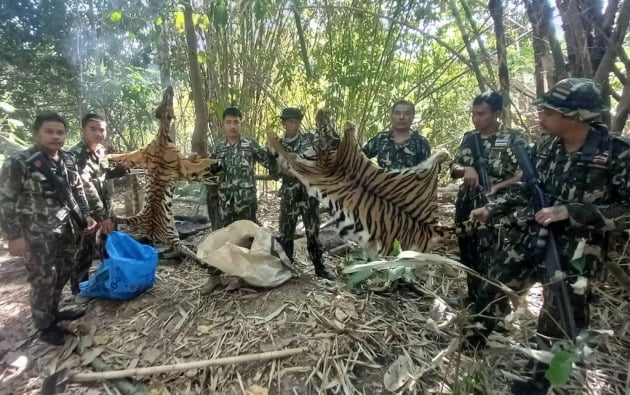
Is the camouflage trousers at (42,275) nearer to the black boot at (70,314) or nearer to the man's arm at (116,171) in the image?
the black boot at (70,314)

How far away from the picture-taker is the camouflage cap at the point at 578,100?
5.94 feet

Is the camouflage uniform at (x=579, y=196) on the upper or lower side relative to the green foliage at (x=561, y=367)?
upper

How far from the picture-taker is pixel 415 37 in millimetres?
4414

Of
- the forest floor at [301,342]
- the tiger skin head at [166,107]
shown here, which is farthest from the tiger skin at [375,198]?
the tiger skin head at [166,107]

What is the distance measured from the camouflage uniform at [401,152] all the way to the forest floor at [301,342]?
92 centimetres

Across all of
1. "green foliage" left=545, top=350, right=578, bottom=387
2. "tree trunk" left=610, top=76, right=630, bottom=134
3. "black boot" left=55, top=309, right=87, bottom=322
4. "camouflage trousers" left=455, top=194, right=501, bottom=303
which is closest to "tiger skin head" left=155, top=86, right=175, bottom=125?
"black boot" left=55, top=309, right=87, bottom=322

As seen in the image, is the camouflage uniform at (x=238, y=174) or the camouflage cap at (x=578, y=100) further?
the camouflage uniform at (x=238, y=174)

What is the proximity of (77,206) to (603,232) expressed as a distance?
321 cm

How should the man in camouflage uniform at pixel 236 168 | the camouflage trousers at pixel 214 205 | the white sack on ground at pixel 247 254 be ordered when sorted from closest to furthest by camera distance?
the white sack on ground at pixel 247 254, the man in camouflage uniform at pixel 236 168, the camouflage trousers at pixel 214 205

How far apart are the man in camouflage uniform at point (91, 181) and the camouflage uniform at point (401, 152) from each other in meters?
2.21

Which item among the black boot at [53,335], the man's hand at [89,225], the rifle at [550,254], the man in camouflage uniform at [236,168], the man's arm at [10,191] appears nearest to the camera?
the rifle at [550,254]

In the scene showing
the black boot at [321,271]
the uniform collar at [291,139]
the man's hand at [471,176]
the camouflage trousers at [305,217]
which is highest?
the uniform collar at [291,139]

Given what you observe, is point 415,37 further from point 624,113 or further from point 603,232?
point 603,232

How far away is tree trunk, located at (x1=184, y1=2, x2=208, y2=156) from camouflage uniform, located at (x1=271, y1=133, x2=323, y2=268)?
0.81 m
